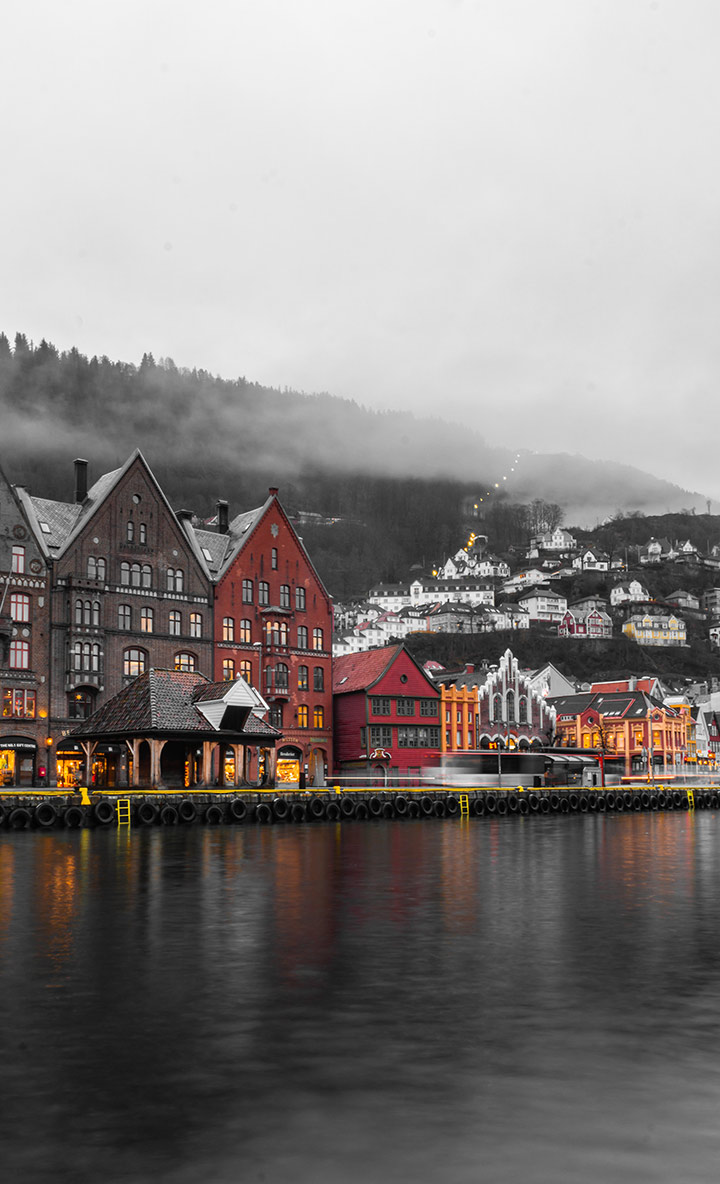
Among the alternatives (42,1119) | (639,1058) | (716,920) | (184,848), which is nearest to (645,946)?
(716,920)

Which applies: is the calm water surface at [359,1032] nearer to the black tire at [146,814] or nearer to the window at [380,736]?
the black tire at [146,814]

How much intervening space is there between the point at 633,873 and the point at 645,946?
15.2 m

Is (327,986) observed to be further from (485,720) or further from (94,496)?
(485,720)

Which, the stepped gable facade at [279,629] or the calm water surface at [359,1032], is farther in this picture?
the stepped gable facade at [279,629]

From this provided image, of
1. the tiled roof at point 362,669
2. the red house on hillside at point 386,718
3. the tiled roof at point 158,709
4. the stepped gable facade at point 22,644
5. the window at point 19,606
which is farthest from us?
the tiled roof at point 362,669

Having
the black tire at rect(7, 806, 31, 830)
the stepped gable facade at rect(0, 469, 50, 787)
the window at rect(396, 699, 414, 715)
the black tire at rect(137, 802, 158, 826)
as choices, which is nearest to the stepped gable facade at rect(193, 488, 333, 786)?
the window at rect(396, 699, 414, 715)

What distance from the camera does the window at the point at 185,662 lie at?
86062 millimetres

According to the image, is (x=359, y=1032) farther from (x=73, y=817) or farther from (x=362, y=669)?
(x=362, y=669)

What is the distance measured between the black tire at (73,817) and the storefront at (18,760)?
607 inches

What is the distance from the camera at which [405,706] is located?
3824 inches

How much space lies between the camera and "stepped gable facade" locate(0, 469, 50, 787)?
247 ft

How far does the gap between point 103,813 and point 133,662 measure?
76.1ft

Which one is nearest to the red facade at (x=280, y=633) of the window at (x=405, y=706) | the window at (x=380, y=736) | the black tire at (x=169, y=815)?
the window at (x=380, y=736)

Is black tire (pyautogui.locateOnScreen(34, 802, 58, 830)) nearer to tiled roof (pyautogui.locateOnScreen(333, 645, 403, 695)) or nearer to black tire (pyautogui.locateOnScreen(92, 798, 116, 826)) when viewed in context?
black tire (pyautogui.locateOnScreen(92, 798, 116, 826))
